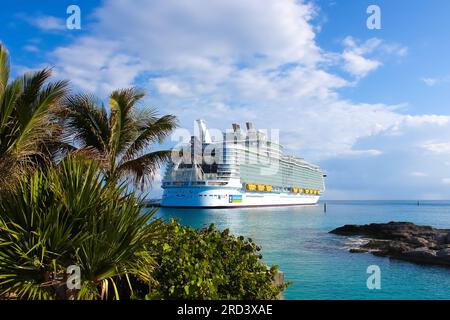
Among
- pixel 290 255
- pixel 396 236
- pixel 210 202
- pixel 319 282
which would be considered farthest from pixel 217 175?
pixel 319 282

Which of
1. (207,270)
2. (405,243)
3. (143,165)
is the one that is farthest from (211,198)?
A: (207,270)

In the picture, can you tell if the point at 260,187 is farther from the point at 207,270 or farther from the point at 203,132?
the point at 207,270

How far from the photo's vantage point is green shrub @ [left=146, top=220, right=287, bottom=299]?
17.2ft

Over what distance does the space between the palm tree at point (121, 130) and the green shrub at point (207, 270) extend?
15.8ft

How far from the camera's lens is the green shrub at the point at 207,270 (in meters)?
5.23

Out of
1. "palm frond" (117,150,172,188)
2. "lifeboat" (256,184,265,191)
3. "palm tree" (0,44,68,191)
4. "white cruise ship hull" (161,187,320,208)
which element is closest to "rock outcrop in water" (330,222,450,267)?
"palm frond" (117,150,172,188)

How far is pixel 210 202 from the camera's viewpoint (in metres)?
73.8

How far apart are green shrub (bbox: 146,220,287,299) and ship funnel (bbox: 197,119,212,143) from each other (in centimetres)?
8076

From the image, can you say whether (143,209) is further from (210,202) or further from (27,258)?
(210,202)

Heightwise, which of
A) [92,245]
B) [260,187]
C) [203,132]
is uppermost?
[203,132]

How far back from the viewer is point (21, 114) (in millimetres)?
7340

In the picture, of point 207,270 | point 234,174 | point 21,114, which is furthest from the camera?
point 234,174

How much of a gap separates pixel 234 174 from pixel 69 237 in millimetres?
74303
